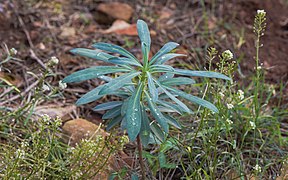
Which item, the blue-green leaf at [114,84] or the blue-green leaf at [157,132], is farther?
the blue-green leaf at [157,132]

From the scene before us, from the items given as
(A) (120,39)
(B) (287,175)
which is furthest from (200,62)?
(B) (287,175)

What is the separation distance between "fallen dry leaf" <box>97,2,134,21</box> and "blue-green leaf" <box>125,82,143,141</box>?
215 centimetres

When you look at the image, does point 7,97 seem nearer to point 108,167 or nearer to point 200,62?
point 108,167

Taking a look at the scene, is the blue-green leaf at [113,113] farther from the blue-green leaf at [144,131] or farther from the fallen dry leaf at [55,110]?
the fallen dry leaf at [55,110]

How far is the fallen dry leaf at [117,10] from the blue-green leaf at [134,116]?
2.15m

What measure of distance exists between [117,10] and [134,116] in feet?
7.61

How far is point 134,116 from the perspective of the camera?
1.94 m

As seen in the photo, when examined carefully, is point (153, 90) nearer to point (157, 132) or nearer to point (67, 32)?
point (157, 132)

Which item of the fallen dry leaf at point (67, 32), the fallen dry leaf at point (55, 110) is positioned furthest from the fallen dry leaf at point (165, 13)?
the fallen dry leaf at point (55, 110)

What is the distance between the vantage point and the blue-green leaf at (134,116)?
1.90 metres

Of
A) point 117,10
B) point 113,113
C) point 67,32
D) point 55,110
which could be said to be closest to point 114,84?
point 113,113

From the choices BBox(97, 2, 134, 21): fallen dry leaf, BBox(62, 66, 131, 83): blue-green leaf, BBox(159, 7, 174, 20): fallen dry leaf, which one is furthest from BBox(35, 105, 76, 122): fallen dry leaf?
BBox(159, 7, 174, 20): fallen dry leaf

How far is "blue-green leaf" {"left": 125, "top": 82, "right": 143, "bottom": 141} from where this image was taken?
1.90 m

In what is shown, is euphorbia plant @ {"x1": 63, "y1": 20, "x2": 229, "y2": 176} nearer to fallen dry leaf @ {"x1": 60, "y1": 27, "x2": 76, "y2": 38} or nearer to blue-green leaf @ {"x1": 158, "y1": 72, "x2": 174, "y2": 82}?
blue-green leaf @ {"x1": 158, "y1": 72, "x2": 174, "y2": 82}
